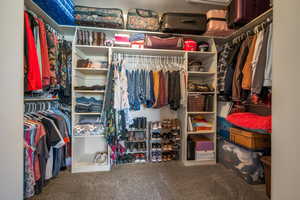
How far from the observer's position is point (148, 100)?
202 centimetres

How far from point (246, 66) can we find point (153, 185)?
73.4 inches

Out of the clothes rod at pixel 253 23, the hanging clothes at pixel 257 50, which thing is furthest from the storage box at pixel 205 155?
the clothes rod at pixel 253 23

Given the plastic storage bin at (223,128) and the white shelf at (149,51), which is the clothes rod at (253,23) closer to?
the white shelf at (149,51)

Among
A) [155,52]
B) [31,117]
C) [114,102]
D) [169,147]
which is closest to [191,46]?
[155,52]

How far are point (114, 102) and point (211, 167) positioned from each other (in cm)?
Answer: 180

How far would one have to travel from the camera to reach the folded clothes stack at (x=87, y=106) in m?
1.90

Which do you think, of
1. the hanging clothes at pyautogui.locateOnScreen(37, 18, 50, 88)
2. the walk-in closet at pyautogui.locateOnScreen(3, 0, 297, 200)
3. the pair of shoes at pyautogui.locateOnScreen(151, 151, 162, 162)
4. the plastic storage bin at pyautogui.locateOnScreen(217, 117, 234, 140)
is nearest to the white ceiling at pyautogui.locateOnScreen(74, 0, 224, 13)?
the walk-in closet at pyautogui.locateOnScreen(3, 0, 297, 200)

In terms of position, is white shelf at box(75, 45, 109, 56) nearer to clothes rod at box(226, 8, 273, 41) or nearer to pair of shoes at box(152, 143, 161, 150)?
pair of shoes at box(152, 143, 161, 150)

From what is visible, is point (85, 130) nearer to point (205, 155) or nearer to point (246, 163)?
point (205, 155)

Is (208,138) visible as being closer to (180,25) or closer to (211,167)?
(211,167)

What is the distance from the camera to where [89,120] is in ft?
6.67
